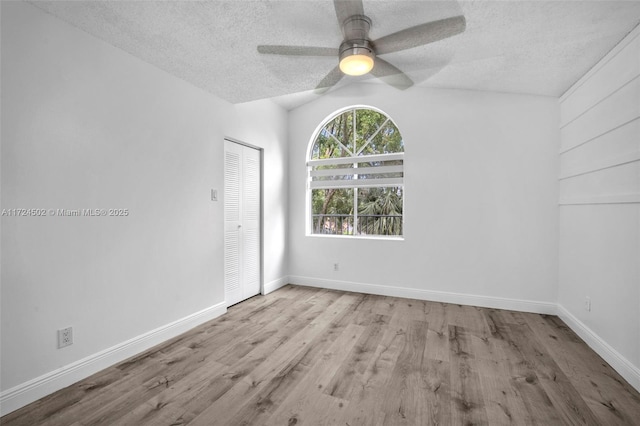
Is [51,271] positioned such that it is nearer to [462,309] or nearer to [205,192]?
[205,192]

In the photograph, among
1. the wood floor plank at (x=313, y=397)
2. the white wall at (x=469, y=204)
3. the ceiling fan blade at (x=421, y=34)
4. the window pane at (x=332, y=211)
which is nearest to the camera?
the wood floor plank at (x=313, y=397)

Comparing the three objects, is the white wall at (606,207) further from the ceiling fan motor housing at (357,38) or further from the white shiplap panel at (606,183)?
the ceiling fan motor housing at (357,38)

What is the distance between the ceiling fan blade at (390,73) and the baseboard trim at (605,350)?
2636 millimetres

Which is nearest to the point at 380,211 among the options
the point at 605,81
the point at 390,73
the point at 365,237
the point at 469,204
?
the point at 365,237

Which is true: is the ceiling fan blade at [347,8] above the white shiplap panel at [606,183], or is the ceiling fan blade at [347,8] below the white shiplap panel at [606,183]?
above

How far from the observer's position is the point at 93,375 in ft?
7.29

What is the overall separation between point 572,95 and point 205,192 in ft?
12.8

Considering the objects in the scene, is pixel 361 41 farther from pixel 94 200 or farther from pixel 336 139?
pixel 336 139

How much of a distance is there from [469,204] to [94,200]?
3.85m

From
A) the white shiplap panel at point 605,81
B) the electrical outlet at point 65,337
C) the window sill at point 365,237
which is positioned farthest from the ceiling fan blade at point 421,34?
the electrical outlet at point 65,337

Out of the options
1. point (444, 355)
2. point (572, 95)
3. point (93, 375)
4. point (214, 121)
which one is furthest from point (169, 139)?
point (572, 95)

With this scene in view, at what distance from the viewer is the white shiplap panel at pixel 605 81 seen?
2.12 m

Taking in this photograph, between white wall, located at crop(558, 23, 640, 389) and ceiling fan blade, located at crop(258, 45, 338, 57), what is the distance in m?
2.09

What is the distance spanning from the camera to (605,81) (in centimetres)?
247
